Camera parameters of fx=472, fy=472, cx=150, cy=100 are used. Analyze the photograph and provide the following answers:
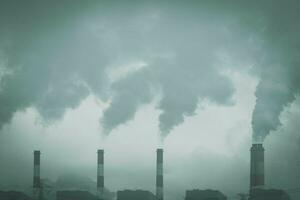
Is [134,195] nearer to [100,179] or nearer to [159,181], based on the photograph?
[159,181]

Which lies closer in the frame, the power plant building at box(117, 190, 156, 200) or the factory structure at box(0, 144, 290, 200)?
the factory structure at box(0, 144, 290, 200)

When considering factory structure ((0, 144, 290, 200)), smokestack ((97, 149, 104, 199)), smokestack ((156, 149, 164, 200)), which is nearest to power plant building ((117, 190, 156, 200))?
factory structure ((0, 144, 290, 200))

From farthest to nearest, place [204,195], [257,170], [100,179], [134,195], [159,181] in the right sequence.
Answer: [100,179] → [159,181] → [134,195] → [204,195] → [257,170]

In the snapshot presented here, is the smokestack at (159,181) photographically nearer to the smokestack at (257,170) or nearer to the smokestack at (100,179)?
the smokestack at (100,179)

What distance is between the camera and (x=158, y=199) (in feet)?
125

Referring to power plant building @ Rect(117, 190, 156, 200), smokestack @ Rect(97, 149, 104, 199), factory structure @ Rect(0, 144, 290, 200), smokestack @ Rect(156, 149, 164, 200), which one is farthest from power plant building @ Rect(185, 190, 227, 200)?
smokestack @ Rect(97, 149, 104, 199)

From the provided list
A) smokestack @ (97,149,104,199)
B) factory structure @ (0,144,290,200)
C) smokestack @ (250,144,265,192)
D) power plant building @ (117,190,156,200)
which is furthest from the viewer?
smokestack @ (97,149,104,199)

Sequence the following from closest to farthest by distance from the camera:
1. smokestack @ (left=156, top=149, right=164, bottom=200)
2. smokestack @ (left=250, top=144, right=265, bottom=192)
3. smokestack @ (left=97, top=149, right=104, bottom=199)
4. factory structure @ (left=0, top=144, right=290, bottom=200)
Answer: factory structure @ (left=0, top=144, right=290, bottom=200) < smokestack @ (left=250, top=144, right=265, bottom=192) < smokestack @ (left=156, top=149, right=164, bottom=200) < smokestack @ (left=97, top=149, right=104, bottom=199)

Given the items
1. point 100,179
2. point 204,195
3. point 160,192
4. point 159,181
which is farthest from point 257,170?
point 100,179

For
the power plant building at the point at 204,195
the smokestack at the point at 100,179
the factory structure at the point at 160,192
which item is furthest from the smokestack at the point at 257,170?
the smokestack at the point at 100,179

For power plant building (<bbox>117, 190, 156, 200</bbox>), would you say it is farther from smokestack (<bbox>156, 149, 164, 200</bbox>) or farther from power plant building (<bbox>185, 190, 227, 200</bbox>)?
power plant building (<bbox>185, 190, 227, 200</bbox>)

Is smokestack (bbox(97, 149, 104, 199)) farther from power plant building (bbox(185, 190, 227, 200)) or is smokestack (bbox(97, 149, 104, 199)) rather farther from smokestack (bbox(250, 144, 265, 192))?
smokestack (bbox(250, 144, 265, 192))

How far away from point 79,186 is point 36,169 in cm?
933

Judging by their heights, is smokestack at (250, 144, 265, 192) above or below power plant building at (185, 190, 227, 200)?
above
